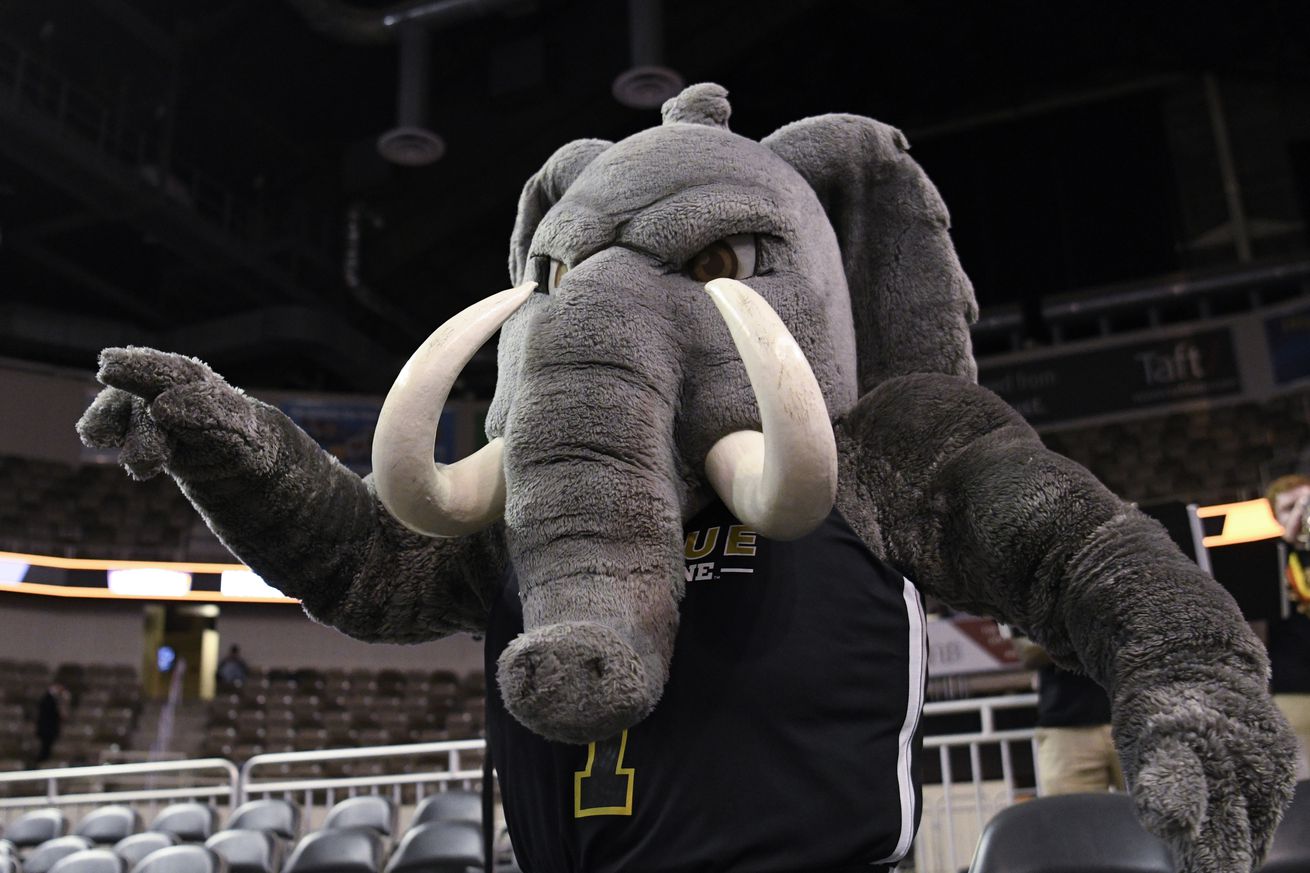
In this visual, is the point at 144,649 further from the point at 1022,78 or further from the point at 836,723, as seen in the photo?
the point at 836,723

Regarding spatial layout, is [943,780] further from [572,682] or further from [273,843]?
[572,682]

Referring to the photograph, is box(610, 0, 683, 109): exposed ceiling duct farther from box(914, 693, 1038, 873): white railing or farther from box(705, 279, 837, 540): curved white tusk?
box(705, 279, 837, 540): curved white tusk

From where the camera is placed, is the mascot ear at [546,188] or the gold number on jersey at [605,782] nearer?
the gold number on jersey at [605,782]

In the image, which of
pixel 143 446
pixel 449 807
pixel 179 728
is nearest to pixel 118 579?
pixel 179 728

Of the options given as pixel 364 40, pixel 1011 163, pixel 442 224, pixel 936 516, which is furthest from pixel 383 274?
pixel 936 516

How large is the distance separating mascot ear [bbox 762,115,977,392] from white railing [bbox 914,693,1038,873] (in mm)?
1918

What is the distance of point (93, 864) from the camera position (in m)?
3.30

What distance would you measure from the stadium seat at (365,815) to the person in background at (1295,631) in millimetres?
2938

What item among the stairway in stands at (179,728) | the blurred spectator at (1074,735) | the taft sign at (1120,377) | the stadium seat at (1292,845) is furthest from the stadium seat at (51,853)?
the taft sign at (1120,377)

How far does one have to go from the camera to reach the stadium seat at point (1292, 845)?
1653mm

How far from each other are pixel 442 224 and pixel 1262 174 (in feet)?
24.8

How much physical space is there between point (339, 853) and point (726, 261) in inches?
102

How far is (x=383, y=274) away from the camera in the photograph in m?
12.2

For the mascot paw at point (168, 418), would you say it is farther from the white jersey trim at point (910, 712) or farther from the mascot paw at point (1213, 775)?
the mascot paw at point (1213, 775)
